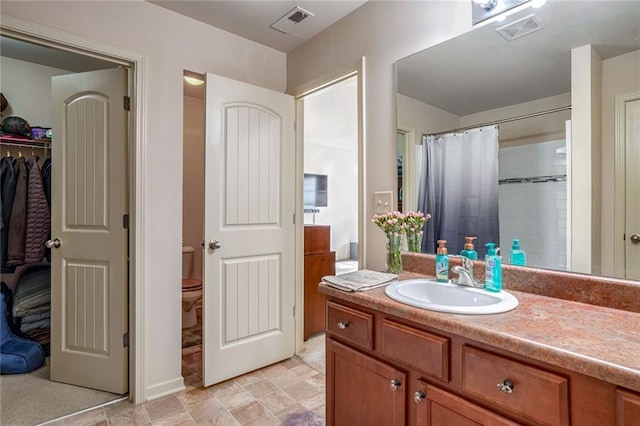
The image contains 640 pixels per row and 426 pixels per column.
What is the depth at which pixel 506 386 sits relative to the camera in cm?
85

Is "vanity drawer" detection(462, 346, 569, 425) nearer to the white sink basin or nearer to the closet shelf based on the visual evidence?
the white sink basin

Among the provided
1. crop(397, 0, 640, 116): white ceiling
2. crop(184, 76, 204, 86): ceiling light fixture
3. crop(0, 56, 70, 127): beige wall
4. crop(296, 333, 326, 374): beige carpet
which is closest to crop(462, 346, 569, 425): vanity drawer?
crop(397, 0, 640, 116): white ceiling

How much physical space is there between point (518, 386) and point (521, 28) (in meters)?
1.37

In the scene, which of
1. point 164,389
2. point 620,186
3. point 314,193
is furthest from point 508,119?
point 314,193

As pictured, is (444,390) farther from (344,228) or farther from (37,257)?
(344,228)

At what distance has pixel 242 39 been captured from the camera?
7.73ft

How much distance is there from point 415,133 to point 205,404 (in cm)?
A: 197

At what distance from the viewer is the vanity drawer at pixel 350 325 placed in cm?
124

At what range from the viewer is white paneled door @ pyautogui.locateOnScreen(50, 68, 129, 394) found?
202cm

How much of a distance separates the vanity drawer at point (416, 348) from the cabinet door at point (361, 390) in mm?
73

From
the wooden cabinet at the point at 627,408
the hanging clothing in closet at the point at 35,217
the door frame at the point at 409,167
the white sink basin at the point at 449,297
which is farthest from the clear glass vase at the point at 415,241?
the hanging clothing in closet at the point at 35,217

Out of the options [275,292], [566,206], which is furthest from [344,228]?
[566,206]

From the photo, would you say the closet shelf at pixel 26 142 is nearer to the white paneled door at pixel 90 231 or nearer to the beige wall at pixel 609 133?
the white paneled door at pixel 90 231

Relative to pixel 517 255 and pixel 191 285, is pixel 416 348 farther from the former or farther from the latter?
pixel 191 285
